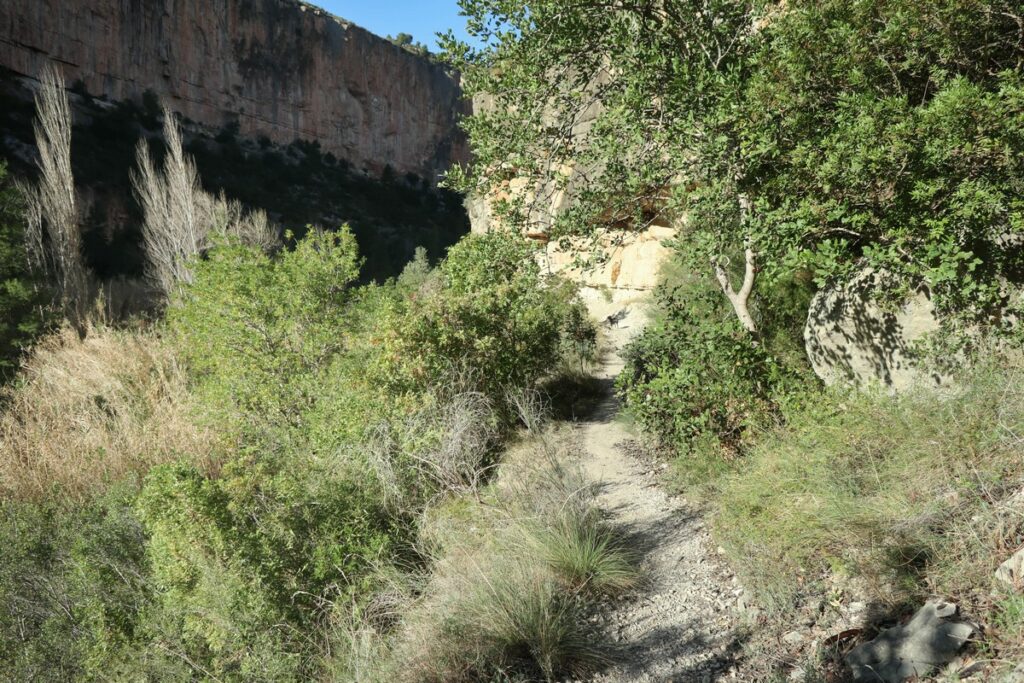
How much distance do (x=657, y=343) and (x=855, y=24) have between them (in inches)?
116

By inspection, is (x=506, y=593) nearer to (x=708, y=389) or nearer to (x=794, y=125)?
(x=708, y=389)

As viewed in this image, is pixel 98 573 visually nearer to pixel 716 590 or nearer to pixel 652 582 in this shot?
pixel 652 582

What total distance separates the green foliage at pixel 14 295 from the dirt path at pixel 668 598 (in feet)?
33.7

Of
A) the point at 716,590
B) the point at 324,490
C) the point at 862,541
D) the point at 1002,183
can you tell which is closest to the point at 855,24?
the point at 1002,183

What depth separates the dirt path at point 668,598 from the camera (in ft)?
10.1

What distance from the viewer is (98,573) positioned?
14.1 ft

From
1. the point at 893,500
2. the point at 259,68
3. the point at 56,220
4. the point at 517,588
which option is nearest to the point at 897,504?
the point at 893,500

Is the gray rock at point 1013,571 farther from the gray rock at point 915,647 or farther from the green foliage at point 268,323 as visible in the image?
the green foliage at point 268,323

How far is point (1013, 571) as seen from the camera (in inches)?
96.9

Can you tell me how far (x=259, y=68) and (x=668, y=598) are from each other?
2217 inches

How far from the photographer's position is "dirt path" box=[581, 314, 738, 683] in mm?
3070

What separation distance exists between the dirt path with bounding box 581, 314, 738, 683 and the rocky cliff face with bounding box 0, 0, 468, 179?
1343 inches

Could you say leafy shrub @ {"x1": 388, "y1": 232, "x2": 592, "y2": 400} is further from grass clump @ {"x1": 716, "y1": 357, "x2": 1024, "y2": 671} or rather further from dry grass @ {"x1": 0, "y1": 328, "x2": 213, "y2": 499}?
grass clump @ {"x1": 716, "y1": 357, "x2": 1024, "y2": 671}

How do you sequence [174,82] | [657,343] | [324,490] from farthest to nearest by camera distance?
[174,82] < [657,343] < [324,490]
